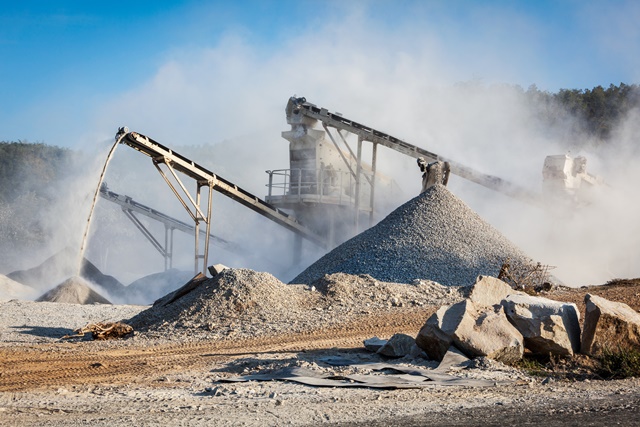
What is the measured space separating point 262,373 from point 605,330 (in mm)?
4161

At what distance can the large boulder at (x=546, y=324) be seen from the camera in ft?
30.7

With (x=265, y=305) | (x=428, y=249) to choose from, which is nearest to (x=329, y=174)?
(x=428, y=249)

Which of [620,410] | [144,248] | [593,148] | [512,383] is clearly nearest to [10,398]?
[512,383]

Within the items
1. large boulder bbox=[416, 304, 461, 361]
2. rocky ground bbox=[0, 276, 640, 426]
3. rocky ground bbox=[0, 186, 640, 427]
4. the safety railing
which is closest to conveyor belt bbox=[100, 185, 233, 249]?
the safety railing

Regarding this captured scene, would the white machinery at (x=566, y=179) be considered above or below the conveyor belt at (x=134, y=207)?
above

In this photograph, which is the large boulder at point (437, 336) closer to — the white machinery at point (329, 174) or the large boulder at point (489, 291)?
the large boulder at point (489, 291)

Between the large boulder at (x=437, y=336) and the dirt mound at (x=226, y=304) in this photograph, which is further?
the dirt mound at (x=226, y=304)

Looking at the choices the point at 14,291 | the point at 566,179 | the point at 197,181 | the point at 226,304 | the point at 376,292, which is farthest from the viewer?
the point at 566,179

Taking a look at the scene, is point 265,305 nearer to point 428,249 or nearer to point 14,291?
point 428,249

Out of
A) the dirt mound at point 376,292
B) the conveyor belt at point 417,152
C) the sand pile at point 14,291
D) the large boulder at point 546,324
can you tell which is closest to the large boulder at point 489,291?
the large boulder at point 546,324

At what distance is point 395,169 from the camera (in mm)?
45500

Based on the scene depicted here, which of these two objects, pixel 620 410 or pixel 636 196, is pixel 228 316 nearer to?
pixel 620 410

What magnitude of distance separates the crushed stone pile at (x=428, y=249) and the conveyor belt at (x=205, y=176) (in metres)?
6.06

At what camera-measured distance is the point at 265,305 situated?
1441cm
